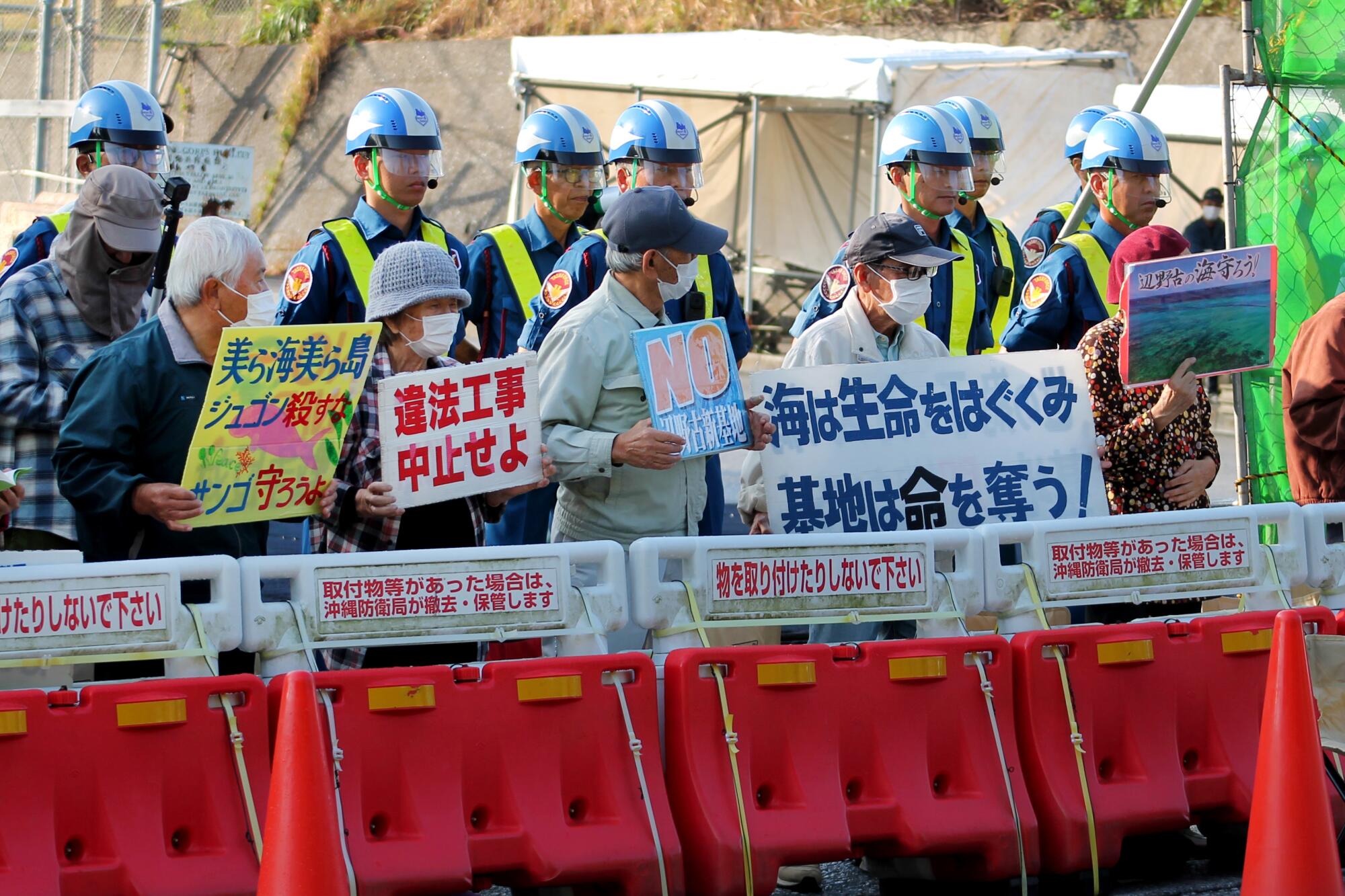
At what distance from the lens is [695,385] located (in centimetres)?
567

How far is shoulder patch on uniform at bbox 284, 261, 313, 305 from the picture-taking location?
6980mm

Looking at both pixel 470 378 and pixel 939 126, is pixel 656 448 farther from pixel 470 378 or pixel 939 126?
pixel 939 126

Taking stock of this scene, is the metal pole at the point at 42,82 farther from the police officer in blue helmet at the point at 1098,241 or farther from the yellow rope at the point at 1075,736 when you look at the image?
the yellow rope at the point at 1075,736

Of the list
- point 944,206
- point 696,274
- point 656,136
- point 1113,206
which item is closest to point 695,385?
point 696,274

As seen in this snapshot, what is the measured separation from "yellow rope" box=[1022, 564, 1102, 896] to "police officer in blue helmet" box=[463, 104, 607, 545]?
2590 millimetres

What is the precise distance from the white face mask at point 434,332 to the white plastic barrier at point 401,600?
916mm

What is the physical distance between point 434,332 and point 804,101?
14076 millimetres

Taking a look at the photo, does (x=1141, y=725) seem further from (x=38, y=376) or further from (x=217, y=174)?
(x=217, y=174)

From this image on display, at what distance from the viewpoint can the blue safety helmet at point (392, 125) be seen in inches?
297

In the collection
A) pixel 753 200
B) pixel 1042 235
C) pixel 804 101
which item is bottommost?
pixel 1042 235

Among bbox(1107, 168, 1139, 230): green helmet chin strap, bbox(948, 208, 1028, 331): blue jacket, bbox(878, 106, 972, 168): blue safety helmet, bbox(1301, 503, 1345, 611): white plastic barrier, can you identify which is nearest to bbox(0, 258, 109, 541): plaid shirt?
bbox(878, 106, 972, 168): blue safety helmet

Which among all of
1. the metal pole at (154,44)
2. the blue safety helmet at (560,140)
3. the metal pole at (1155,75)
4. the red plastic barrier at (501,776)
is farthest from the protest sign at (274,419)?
the metal pole at (154,44)

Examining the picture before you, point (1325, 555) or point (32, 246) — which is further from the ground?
point (32, 246)

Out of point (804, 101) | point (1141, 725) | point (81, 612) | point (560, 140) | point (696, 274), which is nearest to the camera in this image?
point (81, 612)
